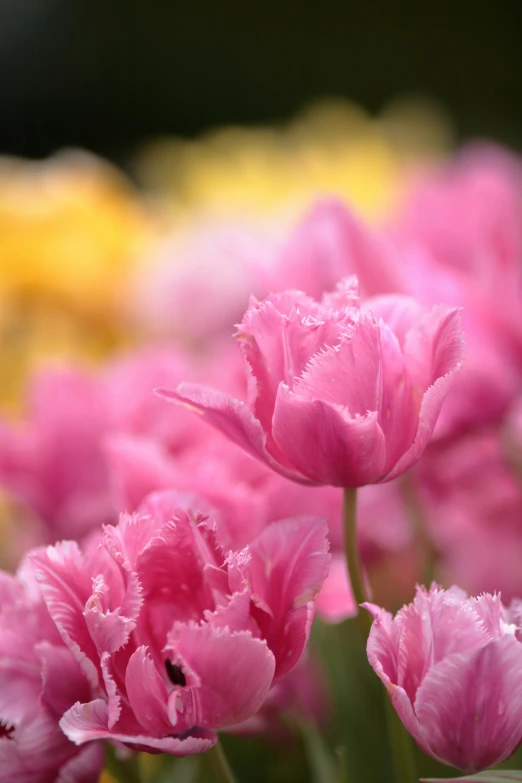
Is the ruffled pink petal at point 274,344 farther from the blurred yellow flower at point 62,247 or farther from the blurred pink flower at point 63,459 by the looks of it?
the blurred yellow flower at point 62,247

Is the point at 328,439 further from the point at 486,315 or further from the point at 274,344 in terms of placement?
the point at 486,315

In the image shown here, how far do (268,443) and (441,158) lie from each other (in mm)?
845

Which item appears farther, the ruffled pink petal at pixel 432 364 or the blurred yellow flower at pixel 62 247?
the blurred yellow flower at pixel 62 247

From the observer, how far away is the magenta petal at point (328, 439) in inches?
6.6

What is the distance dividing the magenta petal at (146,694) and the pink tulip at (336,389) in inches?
1.5

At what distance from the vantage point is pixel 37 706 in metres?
0.18

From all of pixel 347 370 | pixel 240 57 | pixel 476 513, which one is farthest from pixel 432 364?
pixel 240 57

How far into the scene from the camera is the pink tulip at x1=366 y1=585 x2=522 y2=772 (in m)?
0.15

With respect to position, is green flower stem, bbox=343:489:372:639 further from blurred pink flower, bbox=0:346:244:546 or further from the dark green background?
the dark green background

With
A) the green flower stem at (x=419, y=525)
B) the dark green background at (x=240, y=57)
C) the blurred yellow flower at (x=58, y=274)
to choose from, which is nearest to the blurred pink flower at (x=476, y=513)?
the green flower stem at (x=419, y=525)

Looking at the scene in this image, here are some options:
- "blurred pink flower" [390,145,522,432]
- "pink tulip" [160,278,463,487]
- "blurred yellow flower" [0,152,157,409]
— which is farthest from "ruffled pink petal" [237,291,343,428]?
"blurred yellow flower" [0,152,157,409]

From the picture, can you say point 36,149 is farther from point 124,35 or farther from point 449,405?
point 449,405

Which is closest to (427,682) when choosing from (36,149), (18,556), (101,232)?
(18,556)

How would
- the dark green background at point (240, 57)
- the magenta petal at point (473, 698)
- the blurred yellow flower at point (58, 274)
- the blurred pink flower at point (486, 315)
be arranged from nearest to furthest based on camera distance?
the magenta petal at point (473, 698) → the blurred pink flower at point (486, 315) → the blurred yellow flower at point (58, 274) → the dark green background at point (240, 57)
